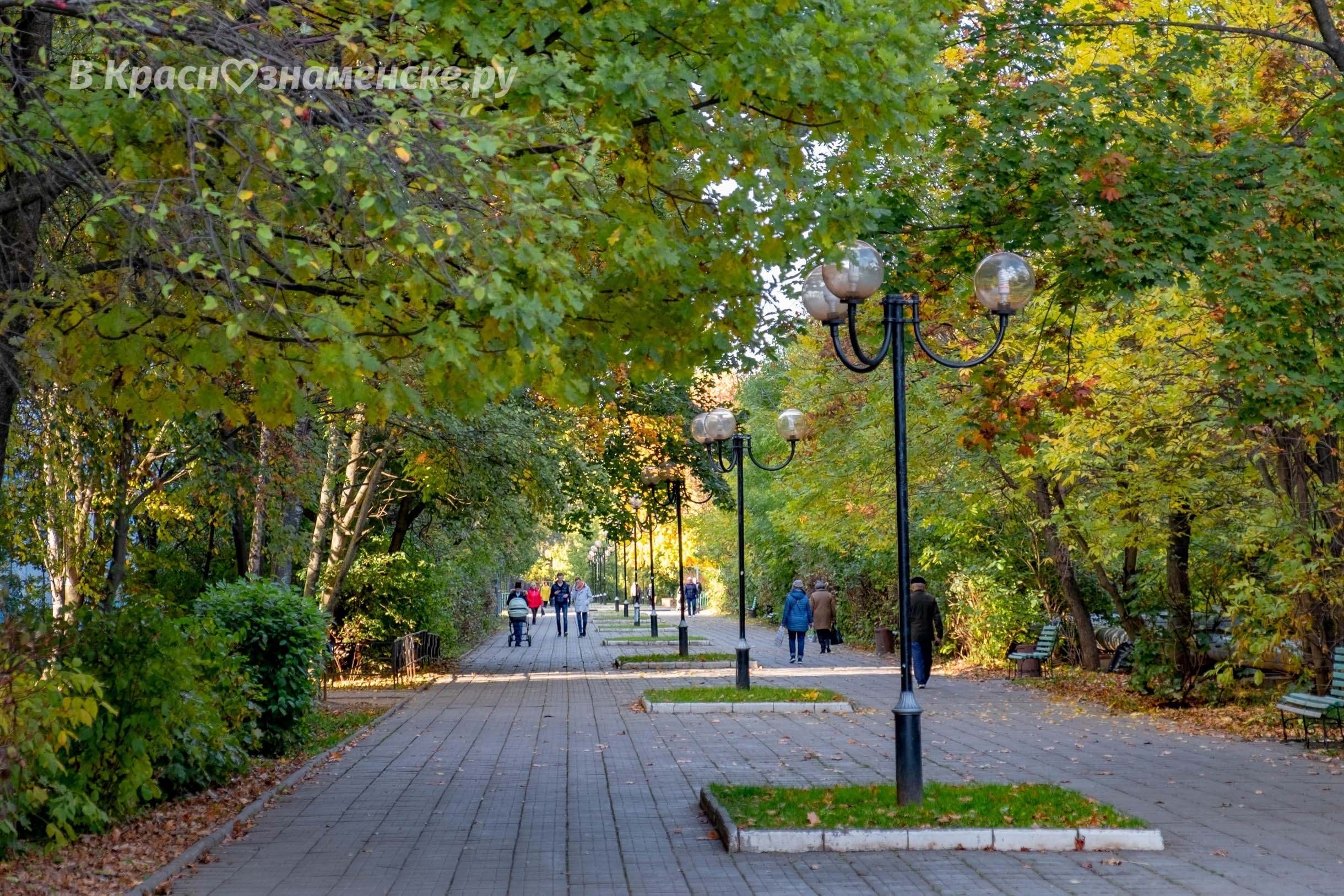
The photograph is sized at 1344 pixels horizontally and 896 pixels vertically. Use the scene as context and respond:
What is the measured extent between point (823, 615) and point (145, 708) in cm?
2469

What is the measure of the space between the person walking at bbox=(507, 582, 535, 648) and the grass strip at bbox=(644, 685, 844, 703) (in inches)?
756

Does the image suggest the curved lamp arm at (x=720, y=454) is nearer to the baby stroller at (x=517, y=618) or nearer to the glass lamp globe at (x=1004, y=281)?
the glass lamp globe at (x=1004, y=281)

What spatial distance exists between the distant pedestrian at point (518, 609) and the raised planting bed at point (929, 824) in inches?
1143

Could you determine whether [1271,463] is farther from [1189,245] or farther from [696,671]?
[696,671]

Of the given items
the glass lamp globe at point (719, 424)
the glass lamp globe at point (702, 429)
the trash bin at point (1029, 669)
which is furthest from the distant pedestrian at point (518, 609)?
the glass lamp globe at point (719, 424)

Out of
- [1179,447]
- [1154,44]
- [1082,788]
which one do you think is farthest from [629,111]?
[1179,447]

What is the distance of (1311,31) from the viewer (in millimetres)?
15125

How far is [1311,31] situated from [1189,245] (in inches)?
234

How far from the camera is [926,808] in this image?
30.3 feet

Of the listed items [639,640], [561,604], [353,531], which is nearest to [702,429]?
[353,531]

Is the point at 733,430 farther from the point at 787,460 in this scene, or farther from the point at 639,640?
the point at 639,640

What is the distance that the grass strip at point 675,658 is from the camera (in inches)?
1093

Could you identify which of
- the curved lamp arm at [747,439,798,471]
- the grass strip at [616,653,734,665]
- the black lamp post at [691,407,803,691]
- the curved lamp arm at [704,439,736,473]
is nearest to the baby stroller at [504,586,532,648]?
the grass strip at [616,653,734,665]

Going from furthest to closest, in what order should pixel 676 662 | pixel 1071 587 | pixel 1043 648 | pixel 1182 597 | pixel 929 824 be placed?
pixel 676 662, pixel 1043 648, pixel 1071 587, pixel 1182 597, pixel 929 824
